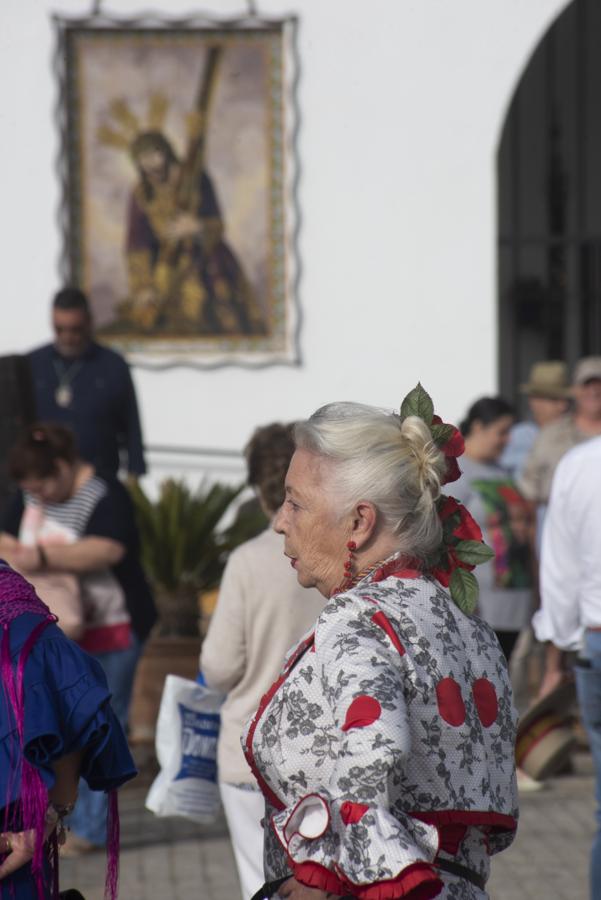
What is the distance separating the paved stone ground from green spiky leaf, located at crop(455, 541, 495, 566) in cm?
329

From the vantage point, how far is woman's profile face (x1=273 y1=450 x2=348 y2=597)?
2.69 meters

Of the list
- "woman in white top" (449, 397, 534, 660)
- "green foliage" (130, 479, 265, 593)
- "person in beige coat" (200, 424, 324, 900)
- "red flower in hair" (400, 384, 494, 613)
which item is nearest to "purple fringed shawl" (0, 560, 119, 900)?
"red flower in hair" (400, 384, 494, 613)

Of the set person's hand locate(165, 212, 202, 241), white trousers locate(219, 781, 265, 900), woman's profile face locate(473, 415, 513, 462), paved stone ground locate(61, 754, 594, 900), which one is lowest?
paved stone ground locate(61, 754, 594, 900)

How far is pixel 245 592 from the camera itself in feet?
14.6

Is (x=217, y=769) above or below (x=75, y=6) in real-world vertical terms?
below

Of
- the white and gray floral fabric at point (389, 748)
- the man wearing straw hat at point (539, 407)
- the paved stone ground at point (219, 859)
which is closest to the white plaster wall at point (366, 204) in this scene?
the man wearing straw hat at point (539, 407)

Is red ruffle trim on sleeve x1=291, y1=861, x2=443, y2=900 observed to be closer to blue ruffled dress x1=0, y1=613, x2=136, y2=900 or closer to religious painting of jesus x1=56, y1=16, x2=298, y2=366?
blue ruffled dress x1=0, y1=613, x2=136, y2=900

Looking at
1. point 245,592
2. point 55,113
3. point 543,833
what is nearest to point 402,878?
point 245,592

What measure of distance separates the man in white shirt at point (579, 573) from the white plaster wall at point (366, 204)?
4.66 meters

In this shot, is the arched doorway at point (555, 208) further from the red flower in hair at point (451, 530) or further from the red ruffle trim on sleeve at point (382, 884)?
the red ruffle trim on sleeve at point (382, 884)

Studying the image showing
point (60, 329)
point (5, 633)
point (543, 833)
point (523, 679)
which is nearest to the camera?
point (5, 633)

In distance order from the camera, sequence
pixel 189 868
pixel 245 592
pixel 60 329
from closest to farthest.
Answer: pixel 245 592
pixel 189 868
pixel 60 329

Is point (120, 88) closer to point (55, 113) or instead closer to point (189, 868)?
point (55, 113)

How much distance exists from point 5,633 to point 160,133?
759 centimetres
